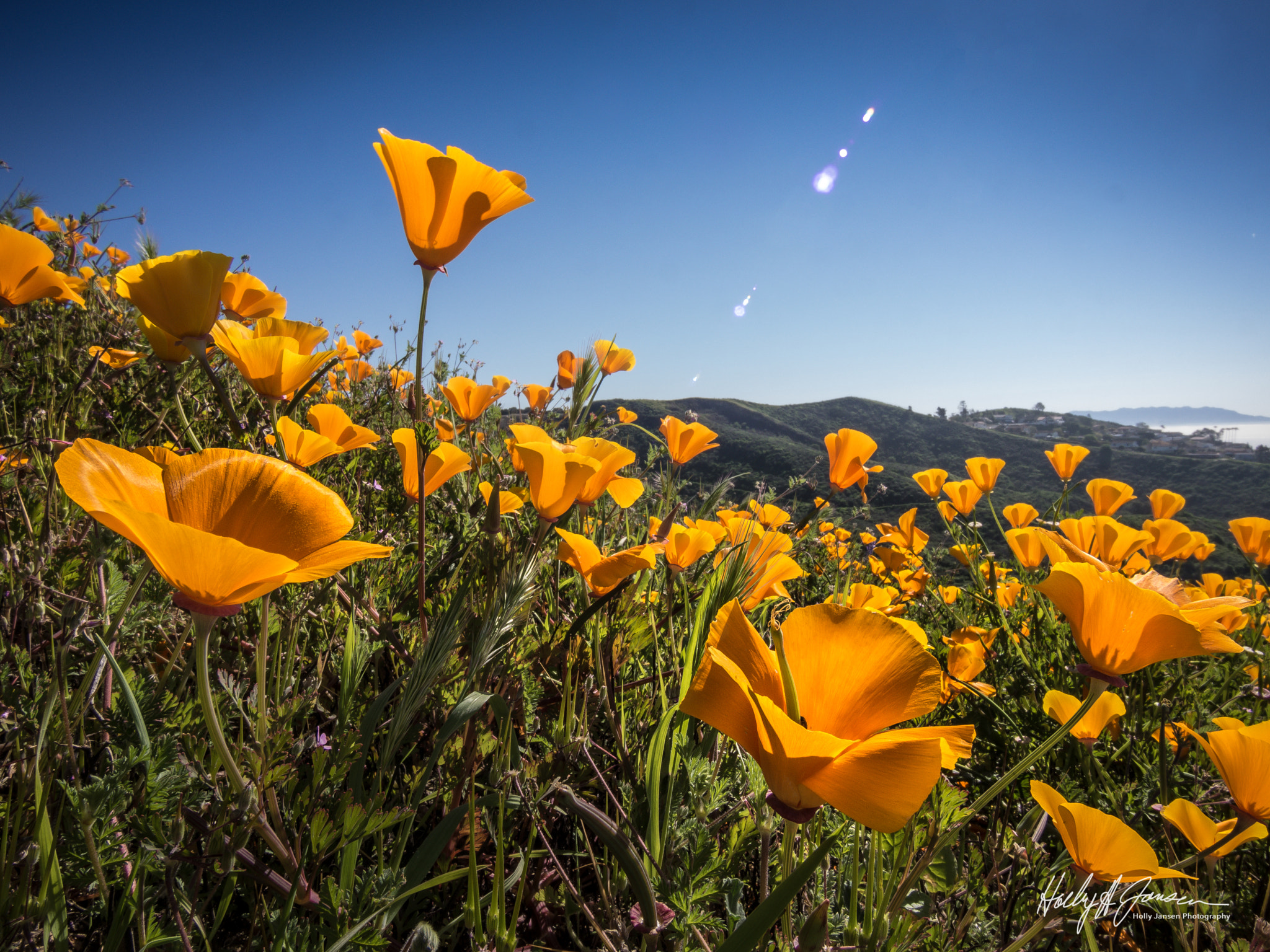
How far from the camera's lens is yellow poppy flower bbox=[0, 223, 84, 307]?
4.24ft

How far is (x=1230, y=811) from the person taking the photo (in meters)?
1.48

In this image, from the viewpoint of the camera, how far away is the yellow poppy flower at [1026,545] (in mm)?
1366

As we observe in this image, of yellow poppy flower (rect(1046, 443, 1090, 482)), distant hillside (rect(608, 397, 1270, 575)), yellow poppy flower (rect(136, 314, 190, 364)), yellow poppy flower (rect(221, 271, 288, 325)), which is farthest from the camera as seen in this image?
distant hillside (rect(608, 397, 1270, 575))

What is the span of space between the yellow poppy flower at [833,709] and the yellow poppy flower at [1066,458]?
10.7 ft

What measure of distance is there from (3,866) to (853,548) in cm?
513

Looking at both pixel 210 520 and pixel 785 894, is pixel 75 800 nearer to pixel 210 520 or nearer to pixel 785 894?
pixel 210 520

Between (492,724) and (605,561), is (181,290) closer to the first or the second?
(605,561)

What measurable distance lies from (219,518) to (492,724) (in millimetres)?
746

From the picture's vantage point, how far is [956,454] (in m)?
38.7

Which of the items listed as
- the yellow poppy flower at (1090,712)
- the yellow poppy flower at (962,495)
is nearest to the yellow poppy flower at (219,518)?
the yellow poppy flower at (1090,712)

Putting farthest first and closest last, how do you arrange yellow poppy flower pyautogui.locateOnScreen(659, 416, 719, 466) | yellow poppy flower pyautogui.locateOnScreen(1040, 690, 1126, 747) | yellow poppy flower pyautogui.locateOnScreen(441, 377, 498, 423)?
yellow poppy flower pyautogui.locateOnScreen(659, 416, 719, 466)
yellow poppy flower pyautogui.locateOnScreen(441, 377, 498, 423)
yellow poppy flower pyautogui.locateOnScreen(1040, 690, 1126, 747)

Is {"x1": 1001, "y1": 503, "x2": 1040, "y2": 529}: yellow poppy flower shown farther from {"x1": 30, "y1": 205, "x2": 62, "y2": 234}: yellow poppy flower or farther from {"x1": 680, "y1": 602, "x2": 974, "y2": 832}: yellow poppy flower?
{"x1": 30, "y1": 205, "x2": 62, "y2": 234}: yellow poppy flower

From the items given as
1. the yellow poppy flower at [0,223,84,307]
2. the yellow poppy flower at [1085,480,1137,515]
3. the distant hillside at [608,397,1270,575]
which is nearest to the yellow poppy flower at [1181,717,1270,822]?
the yellow poppy flower at [1085,480,1137,515]

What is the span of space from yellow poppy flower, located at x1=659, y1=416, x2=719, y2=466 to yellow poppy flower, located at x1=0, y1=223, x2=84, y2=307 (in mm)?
1636
